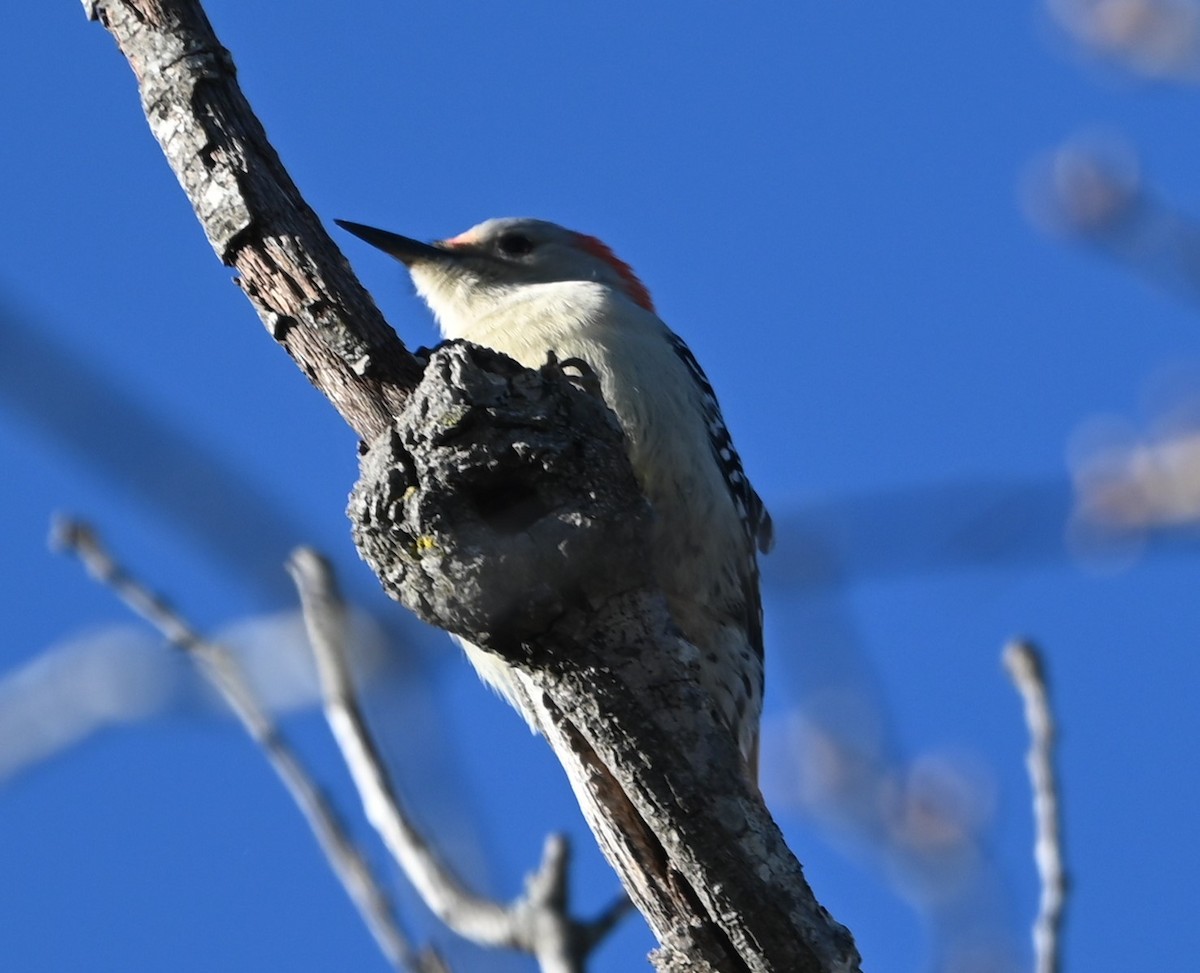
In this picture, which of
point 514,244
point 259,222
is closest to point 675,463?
point 259,222

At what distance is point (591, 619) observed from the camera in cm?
310

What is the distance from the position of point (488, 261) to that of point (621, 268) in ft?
3.18

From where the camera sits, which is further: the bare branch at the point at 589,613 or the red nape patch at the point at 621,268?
the red nape patch at the point at 621,268

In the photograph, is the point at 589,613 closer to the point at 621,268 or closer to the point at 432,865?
the point at 432,865

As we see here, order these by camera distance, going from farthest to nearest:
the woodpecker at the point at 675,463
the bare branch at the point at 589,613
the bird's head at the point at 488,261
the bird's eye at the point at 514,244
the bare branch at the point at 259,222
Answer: the bird's eye at the point at 514,244 < the bird's head at the point at 488,261 < the woodpecker at the point at 675,463 < the bare branch at the point at 259,222 < the bare branch at the point at 589,613

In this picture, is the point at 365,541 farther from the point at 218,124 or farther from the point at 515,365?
the point at 218,124

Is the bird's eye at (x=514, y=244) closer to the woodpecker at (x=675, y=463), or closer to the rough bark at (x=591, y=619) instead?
the woodpecker at (x=675, y=463)

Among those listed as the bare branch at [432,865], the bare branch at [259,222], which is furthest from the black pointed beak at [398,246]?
the bare branch at [432,865]

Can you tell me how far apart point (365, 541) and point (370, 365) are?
70 cm

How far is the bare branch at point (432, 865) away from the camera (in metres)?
3.12

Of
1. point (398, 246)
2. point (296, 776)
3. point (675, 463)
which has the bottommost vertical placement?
point (296, 776)

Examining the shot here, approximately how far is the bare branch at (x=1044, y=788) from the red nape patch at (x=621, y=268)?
3781mm

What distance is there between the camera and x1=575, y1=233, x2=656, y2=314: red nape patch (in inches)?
283

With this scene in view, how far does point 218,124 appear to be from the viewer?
389 cm
